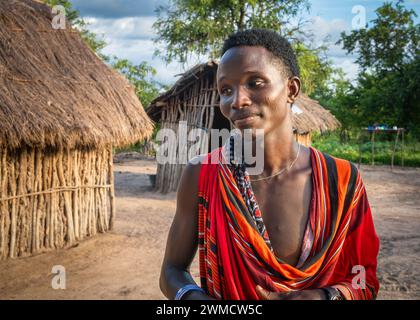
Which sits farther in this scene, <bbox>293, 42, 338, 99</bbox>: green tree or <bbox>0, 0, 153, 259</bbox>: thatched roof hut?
<bbox>293, 42, 338, 99</bbox>: green tree

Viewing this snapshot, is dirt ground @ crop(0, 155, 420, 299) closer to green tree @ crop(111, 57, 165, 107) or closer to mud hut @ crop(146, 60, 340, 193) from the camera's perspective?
mud hut @ crop(146, 60, 340, 193)

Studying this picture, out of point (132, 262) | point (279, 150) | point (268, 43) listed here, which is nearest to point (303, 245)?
point (279, 150)

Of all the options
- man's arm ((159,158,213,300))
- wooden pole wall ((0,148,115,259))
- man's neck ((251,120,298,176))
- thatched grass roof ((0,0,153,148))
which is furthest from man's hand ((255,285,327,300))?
wooden pole wall ((0,148,115,259))

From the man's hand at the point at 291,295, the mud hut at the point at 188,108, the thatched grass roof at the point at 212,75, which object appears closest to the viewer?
the man's hand at the point at 291,295

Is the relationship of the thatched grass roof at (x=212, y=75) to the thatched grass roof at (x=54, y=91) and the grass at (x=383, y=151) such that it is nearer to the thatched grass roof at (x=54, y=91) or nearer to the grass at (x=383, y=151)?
the thatched grass roof at (x=54, y=91)

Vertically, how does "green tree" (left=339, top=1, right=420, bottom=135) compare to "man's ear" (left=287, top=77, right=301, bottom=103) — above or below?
above

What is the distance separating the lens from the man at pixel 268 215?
4.41ft

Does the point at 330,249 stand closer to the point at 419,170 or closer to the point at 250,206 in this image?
the point at 250,206

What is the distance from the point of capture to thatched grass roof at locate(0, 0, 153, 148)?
549cm

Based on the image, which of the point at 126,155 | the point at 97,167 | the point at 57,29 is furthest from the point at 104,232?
the point at 126,155

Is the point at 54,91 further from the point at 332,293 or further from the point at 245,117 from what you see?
the point at 332,293

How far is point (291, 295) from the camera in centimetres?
127

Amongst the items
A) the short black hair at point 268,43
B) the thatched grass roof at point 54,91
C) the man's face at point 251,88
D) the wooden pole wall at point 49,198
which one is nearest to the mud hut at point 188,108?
the thatched grass roof at point 54,91

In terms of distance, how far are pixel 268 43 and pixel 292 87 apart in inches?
7.0
